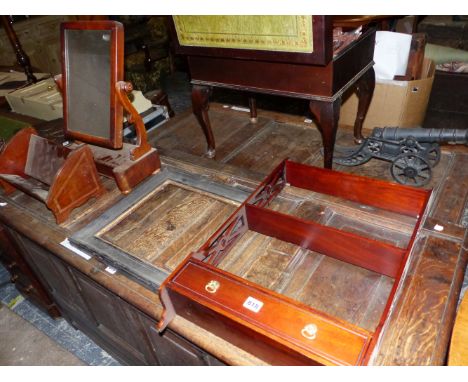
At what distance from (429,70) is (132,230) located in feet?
7.76

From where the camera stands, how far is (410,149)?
6.03ft

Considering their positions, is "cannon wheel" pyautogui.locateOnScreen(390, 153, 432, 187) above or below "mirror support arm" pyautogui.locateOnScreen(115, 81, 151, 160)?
below

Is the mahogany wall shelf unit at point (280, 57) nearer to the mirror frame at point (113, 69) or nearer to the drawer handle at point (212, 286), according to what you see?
the mirror frame at point (113, 69)

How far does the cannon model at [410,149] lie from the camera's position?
1812mm

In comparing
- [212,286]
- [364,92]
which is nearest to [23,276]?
[212,286]

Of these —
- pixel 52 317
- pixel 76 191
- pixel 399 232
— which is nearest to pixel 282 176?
pixel 399 232

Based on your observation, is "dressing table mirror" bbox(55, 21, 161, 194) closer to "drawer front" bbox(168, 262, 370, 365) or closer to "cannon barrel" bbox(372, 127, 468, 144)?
"drawer front" bbox(168, 262, 370, 365)

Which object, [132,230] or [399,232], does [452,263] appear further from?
[132,230]

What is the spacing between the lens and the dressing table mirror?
1.83 meters

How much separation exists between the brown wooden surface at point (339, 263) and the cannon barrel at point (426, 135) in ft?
0.67

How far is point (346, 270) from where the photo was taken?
4.71 feet

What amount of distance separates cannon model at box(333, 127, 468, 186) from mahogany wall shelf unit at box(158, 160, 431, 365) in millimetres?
360

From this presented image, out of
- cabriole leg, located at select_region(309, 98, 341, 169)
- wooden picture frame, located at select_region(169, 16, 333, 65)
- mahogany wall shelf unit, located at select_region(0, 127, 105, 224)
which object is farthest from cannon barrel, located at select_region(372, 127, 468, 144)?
mahogany wall shelf unit, located at select_region(0, 127, 105, 224)

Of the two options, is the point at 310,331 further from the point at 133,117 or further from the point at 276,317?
the point at 133,117
